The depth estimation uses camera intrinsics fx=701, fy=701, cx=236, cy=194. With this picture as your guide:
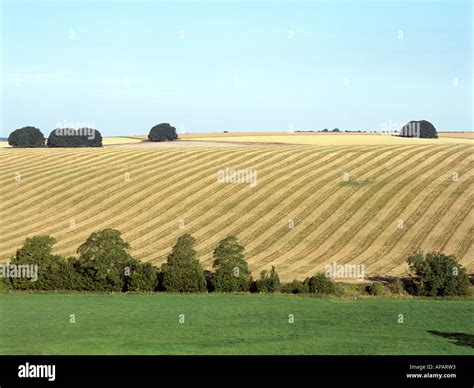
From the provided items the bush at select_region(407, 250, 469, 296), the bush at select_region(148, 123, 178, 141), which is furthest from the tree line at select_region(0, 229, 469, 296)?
the bush at select_region(148, 123, 178, 141)

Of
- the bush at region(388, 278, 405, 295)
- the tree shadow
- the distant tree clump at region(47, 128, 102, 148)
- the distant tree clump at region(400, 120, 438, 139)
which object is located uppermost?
the distant tree clump at region(400, 120, 438, 139)

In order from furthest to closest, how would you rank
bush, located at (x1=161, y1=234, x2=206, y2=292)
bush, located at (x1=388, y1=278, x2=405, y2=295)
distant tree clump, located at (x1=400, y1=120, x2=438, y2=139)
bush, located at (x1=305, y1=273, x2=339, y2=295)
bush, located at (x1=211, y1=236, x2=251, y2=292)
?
distant tree clump, located at (x1=400, y1=120, x2=438, y2=139)
bush, located at (x1=388, y1=278, x2=405, y2=295)
bush, located at (x1=161, y1=234, x2=206, y2=292)
bush, located at (x1=211, y1=236, x2=251, y2=292)
bush, located at (x1=305, y1=273, x2=339, y2=295)

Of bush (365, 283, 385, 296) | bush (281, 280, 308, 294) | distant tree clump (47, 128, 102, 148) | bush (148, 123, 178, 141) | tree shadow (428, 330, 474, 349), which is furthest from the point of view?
bush (148, 123, 178, 141)

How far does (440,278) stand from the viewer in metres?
42.8

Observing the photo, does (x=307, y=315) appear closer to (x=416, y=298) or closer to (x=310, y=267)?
(x=416, y=298)

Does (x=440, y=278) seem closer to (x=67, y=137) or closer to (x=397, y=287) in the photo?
(x=397, y=287)

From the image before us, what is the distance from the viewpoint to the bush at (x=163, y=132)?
500ft

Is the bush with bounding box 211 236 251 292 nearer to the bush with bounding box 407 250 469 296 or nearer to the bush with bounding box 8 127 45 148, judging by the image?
the bush with bounding box 407 250 469 296

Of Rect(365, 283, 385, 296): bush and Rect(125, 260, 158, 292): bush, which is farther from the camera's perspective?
Rect(125, 260, 158, 292): bush

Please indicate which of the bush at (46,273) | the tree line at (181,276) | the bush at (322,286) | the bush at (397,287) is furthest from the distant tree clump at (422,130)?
the bush at (46,273)

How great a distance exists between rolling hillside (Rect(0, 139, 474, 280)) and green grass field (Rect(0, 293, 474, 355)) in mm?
13220

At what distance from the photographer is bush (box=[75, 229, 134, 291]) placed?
43219mm

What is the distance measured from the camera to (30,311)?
36156mm

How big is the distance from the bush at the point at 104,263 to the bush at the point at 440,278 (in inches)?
705
